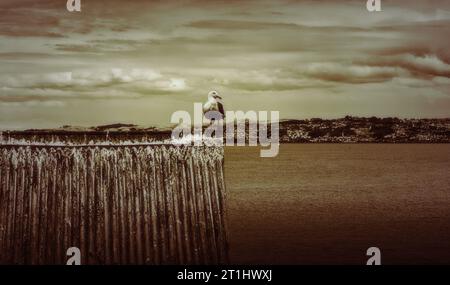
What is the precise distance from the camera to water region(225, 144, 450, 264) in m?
37.4

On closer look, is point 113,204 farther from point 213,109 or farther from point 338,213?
point 338,213

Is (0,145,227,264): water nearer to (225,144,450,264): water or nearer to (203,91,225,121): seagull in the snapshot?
(203,91,225,121): seagull

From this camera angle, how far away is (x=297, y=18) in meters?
66.1

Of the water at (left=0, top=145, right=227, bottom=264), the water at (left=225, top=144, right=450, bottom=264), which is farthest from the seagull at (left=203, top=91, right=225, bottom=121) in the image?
the water at (left=225, top=144, right=450, bottom=264)

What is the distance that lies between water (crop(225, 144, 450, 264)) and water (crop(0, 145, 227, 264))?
23079mm

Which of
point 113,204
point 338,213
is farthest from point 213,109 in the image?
point 338,213

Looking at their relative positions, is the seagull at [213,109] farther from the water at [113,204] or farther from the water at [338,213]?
the water at [338,213]

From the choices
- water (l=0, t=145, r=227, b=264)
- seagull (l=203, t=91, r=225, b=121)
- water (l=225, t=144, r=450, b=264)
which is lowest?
water (l=0, t=145, r=227, b=264)

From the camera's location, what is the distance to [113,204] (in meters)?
11.4

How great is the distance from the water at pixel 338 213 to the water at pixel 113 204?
23079 millimetres

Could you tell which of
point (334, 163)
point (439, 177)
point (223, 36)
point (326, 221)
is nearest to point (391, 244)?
point (326, 221)
